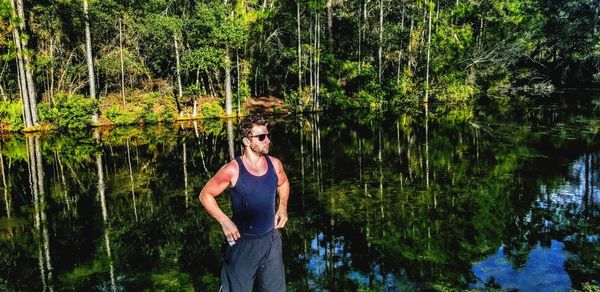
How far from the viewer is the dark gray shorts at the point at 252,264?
3.77 m

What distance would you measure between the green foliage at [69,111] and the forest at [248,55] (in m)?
0.06

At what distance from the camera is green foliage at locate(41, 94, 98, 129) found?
2627 centimetres

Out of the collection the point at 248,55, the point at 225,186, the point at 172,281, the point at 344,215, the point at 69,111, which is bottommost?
the point at 172,281

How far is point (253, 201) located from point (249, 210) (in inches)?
3.3

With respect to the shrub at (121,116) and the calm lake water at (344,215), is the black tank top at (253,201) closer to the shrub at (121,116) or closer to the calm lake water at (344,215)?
the calm lake water at (344,215)

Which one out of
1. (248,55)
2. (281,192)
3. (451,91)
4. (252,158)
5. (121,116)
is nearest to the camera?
(252,158)

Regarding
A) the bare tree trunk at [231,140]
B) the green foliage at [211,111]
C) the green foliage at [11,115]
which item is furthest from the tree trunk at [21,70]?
the bare tree trunk at [231,140]

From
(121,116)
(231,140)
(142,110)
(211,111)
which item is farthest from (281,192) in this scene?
(211,111)

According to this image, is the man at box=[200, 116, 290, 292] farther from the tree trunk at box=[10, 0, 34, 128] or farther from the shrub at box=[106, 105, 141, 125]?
the shrub at box=[106, 105, 141, 125]

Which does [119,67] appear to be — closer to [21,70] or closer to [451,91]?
[21,70]

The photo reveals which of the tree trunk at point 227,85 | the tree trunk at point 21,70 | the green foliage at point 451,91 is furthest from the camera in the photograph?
the green foliage at point 451,91

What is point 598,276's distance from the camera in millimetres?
6020

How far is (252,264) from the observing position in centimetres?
379

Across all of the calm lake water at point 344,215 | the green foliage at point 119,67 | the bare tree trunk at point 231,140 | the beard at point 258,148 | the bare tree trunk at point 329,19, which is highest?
the bare tree trunk at point 329,19
